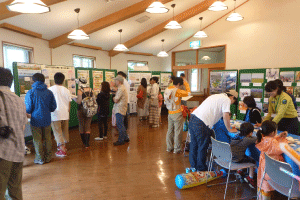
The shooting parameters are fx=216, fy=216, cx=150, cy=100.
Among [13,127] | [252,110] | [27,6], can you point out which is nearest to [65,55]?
[27,6]

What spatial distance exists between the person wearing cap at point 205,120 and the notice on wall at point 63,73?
12.7ft

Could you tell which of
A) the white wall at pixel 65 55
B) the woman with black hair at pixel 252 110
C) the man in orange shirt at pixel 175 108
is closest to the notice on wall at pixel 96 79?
the white wall at pixel 65 55

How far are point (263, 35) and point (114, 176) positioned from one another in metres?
6.58

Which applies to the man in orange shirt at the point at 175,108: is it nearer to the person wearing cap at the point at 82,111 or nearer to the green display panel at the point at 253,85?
the person wearing cap at the point at 82,111

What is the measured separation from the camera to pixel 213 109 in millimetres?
2945

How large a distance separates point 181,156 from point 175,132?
466mm

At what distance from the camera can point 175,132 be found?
13.3 ft

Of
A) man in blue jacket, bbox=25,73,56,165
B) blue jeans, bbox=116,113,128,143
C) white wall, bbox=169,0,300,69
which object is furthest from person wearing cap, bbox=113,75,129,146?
white wall, bbox=169,0,300,69

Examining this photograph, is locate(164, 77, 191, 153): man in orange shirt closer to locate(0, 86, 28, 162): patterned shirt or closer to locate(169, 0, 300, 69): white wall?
locate(0, 86, 28, 162): patterned shirt

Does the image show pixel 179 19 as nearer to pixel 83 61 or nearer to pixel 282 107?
pixel 83 61

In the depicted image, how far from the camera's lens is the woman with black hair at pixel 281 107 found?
3086 mm

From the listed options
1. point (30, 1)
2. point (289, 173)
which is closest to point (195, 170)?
point (289, 173)

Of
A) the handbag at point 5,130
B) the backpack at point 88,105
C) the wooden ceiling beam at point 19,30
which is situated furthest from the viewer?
the wooden ceiling beam at point 19,30

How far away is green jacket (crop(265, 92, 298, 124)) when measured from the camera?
3.08 m
